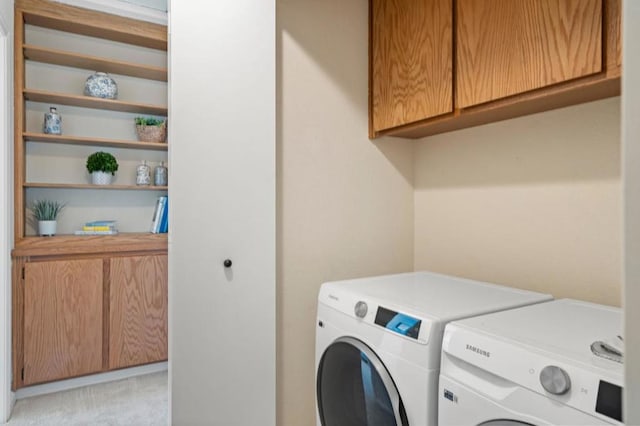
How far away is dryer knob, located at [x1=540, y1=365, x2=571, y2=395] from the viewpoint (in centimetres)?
67

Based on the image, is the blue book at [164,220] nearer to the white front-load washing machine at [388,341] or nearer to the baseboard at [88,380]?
the baseboard at [88,380]

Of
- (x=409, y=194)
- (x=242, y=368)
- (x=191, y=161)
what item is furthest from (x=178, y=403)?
(x=409, y=194)

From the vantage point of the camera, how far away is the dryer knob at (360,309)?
117 cm

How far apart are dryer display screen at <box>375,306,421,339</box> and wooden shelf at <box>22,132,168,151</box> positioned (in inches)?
90.1

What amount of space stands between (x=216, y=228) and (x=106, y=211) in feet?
5.96

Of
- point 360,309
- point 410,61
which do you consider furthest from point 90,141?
point 360,309

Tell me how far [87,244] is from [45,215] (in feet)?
1.22

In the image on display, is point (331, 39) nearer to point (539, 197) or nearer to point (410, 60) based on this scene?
point (410, 60)

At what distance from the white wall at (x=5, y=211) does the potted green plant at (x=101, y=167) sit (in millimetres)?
496

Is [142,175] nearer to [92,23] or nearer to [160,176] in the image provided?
[160,176]

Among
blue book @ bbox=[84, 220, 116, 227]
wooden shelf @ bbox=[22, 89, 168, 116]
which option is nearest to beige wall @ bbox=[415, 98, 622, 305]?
wooden shelf @ bbox=[22, 89, 168, 116]

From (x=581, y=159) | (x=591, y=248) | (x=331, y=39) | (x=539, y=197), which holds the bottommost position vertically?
(x=591, y=248)

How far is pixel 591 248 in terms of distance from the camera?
121 cm

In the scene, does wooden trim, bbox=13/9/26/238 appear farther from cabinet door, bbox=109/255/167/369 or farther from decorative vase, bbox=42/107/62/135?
cabinet door, bbox=109/255/167/369
